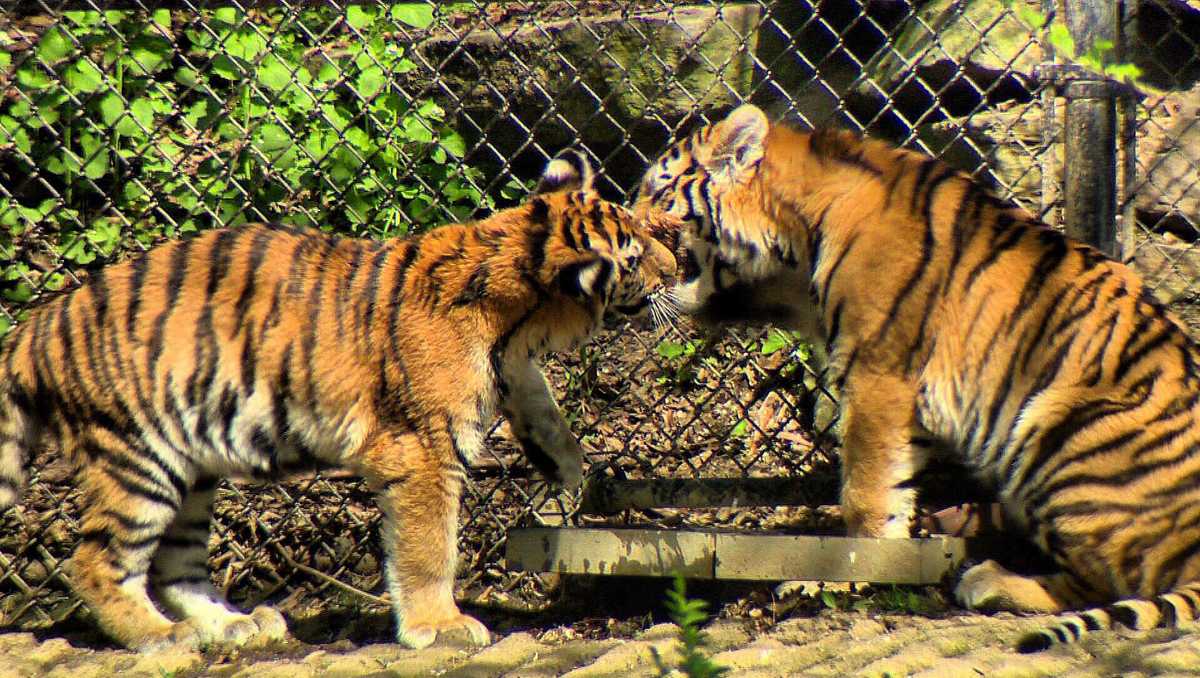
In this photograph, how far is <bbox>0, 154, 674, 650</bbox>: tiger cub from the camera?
3.68 meters

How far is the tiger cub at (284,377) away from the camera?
3.68m

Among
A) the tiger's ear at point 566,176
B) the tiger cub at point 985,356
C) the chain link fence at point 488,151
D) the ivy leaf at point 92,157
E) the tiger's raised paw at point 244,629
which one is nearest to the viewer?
the tiger cub at point 985,356

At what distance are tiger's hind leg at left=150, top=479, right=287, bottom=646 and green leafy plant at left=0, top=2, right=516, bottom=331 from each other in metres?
1.15

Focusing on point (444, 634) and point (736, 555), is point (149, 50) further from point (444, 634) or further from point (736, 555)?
point (736, 555)

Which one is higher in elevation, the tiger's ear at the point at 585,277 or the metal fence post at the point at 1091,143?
the metal fence post at the point at 1091,143

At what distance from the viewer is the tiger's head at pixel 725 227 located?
4227mm

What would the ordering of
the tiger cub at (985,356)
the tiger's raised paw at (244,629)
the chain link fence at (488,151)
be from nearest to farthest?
the tiger cub at (985,356) < the tiger's raised paw at (244,629) < the chain link fence at (488,151)

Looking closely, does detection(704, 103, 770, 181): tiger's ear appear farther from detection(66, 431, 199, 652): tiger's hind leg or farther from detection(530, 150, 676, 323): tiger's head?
detection(66, 431, 199, 652): tiger's hind leg

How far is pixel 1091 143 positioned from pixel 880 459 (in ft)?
3.85

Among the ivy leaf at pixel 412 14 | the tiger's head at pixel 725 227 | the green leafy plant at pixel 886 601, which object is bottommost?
the green leafy plant at pixel 886 601

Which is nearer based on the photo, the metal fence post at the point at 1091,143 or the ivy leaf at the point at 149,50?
the metal fence post at the point at 1091,143

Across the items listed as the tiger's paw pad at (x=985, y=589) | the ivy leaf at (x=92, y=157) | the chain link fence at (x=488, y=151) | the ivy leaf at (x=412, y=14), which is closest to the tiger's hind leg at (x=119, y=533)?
the chain link fence at (x=488, y=151)

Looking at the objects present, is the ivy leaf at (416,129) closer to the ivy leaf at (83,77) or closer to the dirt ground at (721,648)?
the ivy leaf at (83,77)

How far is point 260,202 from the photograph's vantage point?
5.26 m
